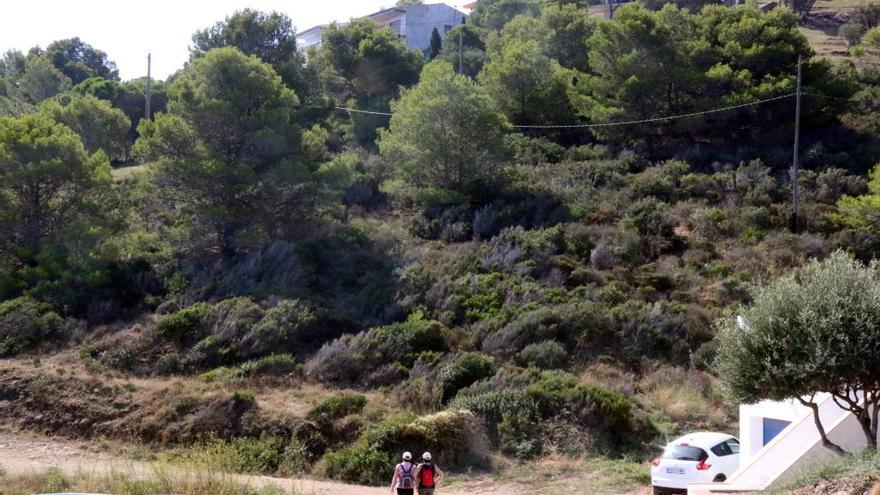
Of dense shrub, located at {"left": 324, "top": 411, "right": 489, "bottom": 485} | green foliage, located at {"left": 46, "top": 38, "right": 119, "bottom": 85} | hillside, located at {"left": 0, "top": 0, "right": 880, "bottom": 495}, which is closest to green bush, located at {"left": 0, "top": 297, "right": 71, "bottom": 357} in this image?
hillside, located at {"left": 0, "top": 0, "right": 880, "bottom": 495}

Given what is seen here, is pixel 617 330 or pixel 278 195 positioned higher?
pixel 278 195

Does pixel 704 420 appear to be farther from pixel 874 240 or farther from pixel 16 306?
pixel 16 306

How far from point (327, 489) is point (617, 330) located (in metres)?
11.6

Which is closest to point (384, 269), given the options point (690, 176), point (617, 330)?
point (617, 330)

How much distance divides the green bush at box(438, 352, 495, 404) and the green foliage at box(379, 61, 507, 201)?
13624 millimetres

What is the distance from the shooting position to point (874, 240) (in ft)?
98.0

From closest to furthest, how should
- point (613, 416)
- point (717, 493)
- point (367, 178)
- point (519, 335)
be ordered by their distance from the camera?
point (717, 493) < point (613, 416) < point (519, 335) < point (367, 178)

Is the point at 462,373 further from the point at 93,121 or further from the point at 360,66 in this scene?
the point at 360,66

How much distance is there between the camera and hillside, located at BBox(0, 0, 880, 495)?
20.2 metres

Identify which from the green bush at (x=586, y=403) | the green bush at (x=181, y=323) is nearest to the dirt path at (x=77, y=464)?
the green bush at (x=586, y=403)

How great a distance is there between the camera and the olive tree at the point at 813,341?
12039 millimetres

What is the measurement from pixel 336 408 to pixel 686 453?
28.5ft

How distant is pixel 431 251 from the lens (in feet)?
102

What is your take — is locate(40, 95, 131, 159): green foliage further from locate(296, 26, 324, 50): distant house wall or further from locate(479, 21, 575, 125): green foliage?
locate(296, 26, 324, 50): distant house wall
